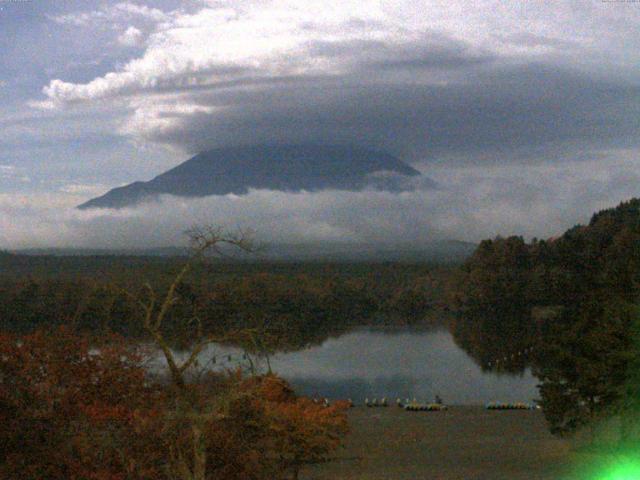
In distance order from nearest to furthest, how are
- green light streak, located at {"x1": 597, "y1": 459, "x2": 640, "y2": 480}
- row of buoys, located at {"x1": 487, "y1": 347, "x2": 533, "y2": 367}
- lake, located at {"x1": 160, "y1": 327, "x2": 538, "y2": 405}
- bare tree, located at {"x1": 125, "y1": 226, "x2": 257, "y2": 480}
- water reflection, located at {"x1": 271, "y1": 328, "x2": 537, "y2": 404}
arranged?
bare tree, located at {"x1": 125, "y1": 226, "x2": 257, "y2": 480}, green light streak, located at {"x1": 597, "y1": 459, "x2": 640, "y2": 480}, lake, located at {"x1": 160, "y1": 327, "x2": 538, "y2": 405}, water reflection, located at {"x1": 271, "y1": 328, "x2": 537, "y2": 404}, row of buoys, located at {"x1": 487, "y1": 347, "x2": 533, "y2": 367}

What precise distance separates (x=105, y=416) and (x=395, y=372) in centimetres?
3907

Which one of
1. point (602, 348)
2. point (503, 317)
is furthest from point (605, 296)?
point (503, 317)

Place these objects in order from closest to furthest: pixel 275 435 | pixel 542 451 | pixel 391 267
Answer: pixel 275 435
pixel 542 451
pixel 391 267

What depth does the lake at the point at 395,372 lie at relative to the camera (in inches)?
1528

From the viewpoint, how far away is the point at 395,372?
155 ft

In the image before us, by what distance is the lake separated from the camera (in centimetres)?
3881

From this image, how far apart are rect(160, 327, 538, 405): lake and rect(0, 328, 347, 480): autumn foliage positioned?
18.5m

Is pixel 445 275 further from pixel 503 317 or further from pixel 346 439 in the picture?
pixel 346 439

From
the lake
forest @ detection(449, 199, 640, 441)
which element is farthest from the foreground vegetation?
the lake

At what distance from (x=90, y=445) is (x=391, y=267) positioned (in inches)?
4656

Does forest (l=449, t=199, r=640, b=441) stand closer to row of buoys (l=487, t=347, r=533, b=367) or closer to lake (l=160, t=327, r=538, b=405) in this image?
row of buoys (l=487, t=347, r=533, b=367)

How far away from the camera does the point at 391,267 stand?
127 m

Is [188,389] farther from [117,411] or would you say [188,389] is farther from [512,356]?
[512,356]

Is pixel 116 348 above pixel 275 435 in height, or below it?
above
